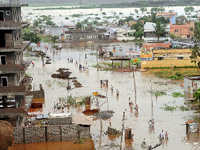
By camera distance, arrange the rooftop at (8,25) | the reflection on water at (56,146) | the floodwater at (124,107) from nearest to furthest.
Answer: the rooftop at (8,25), the reflection on water at (56,146), the floodwater at (124,107)

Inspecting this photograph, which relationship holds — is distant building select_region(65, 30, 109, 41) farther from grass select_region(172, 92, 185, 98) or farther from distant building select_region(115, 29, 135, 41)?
grass select_region(172, 92, 185, 98)

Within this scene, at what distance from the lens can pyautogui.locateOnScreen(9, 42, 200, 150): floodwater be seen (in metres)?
29.2

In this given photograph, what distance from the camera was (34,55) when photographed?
76.7 metres

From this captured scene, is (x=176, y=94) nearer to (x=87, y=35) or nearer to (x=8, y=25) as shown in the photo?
(x=8, y=25)

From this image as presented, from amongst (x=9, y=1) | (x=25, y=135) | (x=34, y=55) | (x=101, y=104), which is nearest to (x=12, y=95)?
(x=25, y=135)

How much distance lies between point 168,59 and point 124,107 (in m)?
23.3

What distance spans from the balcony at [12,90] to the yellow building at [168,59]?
35.1 metres

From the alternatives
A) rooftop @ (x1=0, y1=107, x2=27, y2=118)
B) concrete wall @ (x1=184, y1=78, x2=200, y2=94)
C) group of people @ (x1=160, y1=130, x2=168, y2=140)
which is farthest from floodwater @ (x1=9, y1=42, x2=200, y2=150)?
rooftop @ (x1=0, y1=107, x2=27, y2=118)

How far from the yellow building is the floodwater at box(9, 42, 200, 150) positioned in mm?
4074

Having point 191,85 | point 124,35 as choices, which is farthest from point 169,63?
point 124,35

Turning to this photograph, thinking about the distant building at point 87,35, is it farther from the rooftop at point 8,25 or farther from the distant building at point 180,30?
Answer: the rooftop at point 8,25

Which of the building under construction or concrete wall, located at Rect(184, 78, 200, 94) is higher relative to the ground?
the building under construction

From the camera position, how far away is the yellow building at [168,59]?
60781 mm

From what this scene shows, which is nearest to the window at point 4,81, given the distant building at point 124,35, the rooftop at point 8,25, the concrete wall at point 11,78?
the concrete wall at point 11,78
